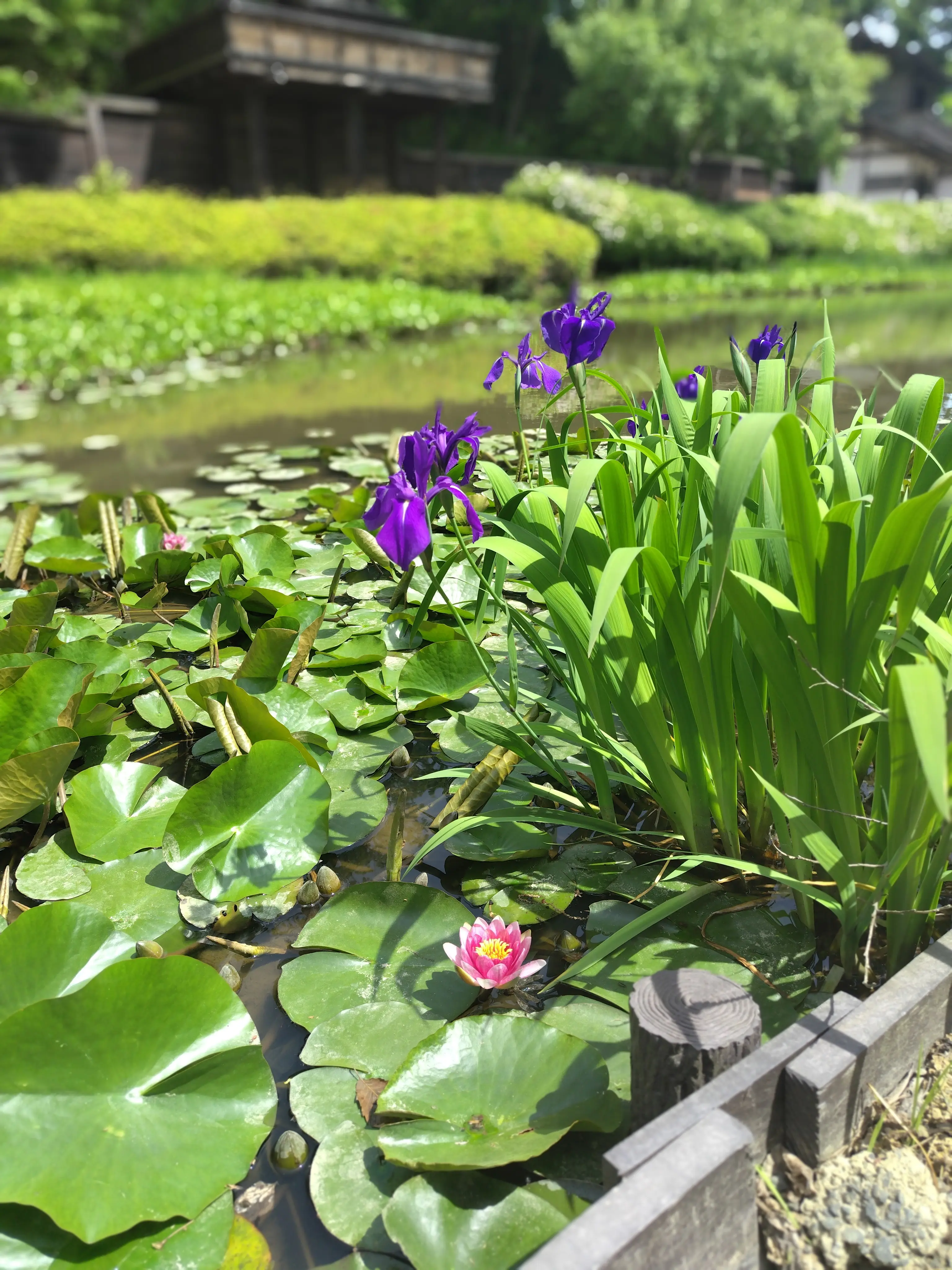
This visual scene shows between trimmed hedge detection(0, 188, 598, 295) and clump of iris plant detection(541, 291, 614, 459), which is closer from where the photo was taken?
clump of iris plant detection(541, 291, 614, 459)

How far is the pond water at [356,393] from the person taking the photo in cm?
407

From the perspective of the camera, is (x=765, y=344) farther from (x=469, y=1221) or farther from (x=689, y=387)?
(x=469, y=1221)

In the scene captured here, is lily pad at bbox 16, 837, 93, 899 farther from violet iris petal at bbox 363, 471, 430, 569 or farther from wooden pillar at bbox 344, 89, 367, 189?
wooden pillar at bbox 344, 89, 367, 189

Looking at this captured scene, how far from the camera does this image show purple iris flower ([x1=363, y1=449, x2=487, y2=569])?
105cm

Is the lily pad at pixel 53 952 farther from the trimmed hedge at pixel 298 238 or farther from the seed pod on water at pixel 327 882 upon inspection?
the trimmed hedge at pixel 298 238

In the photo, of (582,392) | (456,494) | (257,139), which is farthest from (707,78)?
(456,494)

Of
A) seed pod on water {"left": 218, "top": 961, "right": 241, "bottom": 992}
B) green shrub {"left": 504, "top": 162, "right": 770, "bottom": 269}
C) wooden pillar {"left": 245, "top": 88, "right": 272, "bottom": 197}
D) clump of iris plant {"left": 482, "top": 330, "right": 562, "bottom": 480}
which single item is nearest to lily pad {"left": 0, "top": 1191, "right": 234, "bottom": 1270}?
seed pod on water {"left": 218, "top": 961, "right": 241, "bottom": 992}

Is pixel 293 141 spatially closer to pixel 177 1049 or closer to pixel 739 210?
pixel 739 210

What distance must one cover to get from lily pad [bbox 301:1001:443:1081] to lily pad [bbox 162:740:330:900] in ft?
0.83

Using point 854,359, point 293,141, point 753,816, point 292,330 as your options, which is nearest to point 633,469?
point 753,816

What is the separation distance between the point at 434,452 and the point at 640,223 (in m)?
14.6

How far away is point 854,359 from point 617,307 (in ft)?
15.4

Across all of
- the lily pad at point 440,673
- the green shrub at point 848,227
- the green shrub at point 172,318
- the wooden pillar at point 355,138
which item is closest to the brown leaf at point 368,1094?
the lily pad at point 440,673

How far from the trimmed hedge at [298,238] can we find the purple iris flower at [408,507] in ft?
31.1
